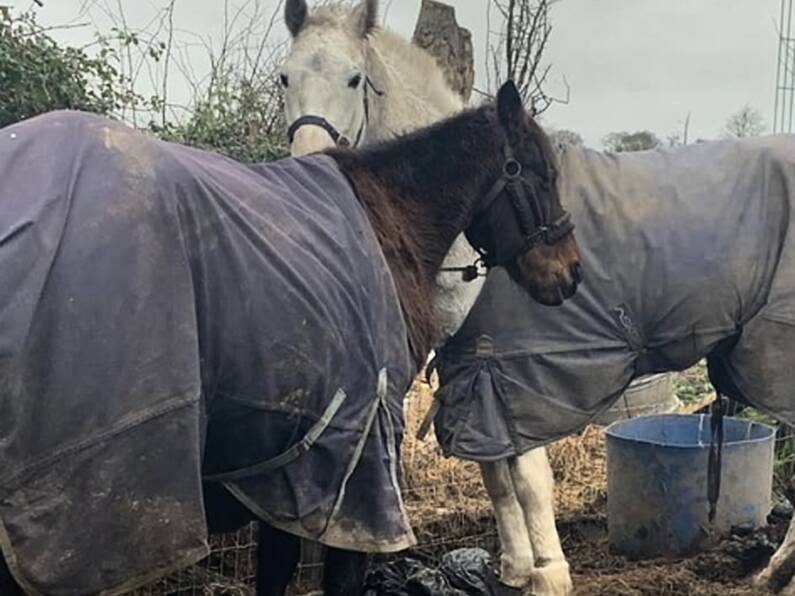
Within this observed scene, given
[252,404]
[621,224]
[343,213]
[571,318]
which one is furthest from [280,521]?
[621,224]

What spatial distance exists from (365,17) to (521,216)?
5.30 feet

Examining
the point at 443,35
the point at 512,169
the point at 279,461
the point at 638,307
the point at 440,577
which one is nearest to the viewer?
the point at 279,461

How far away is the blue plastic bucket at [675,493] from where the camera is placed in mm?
4828

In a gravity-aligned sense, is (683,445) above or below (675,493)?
above

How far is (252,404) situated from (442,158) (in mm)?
1094

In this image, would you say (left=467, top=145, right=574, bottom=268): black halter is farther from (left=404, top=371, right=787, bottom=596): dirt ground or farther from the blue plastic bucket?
the blue plastic bucket

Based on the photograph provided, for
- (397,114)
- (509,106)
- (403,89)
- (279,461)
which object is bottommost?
(279,461)

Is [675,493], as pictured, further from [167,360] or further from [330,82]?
[167,360]

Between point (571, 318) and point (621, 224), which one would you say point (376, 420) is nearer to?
point (571, 318)

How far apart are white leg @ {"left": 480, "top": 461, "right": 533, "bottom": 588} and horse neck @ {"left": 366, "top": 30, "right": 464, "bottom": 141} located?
1.40m

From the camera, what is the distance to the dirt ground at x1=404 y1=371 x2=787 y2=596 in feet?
14.5

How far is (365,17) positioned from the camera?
4359 millimetres

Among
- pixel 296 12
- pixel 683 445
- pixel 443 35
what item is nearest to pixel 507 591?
pixel 683 445

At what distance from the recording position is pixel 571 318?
3973 millimetres
